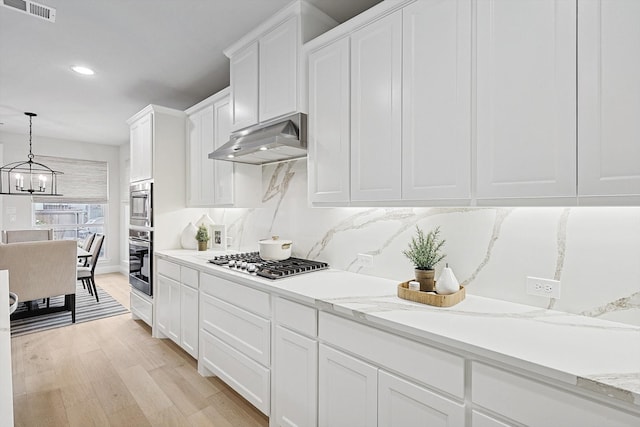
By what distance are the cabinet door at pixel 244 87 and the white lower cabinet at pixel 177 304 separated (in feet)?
4.33

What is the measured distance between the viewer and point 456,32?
1.44 meters

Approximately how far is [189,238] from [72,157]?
14.4 feet

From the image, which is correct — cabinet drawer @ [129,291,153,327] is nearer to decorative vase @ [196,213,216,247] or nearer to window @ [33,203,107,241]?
decorative vase @ [196,213,216,247]

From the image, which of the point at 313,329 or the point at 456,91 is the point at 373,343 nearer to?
the point at 313,329

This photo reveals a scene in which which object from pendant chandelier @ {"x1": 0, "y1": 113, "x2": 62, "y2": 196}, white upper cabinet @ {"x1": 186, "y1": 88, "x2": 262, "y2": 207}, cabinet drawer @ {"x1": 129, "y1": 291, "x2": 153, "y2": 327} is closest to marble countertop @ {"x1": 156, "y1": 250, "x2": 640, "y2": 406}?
white upper cabinet @ {"x1": 186, "y1": 88, "x2": 262, "y2": 207}

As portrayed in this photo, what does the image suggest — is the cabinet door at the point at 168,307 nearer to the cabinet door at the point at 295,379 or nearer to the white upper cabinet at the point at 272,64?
the cabinet door at the point at 295,379

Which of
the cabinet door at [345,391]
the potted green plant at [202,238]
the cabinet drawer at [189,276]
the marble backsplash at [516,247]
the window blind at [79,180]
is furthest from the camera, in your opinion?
the window blind at [79,180]

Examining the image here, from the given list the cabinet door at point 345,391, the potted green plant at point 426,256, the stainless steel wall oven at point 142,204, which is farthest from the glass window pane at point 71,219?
the potted green plant at point 426,256

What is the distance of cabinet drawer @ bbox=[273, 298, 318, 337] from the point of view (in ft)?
5.46

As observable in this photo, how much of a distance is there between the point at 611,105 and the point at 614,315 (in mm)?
814

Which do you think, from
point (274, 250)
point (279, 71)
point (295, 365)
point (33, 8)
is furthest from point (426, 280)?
point (33, 8)

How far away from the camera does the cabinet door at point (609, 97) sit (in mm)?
1045

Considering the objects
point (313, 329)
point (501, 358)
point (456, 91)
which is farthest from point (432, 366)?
point (456, 91)

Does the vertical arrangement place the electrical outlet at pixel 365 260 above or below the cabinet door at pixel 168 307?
above
